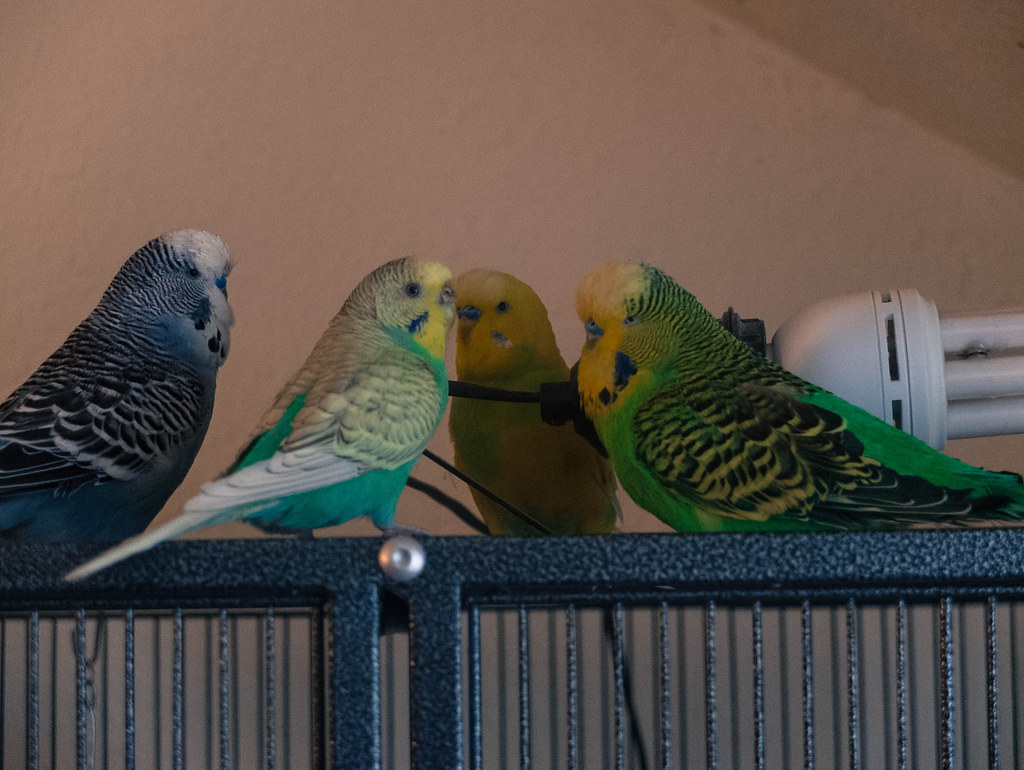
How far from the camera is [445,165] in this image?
117 centimetres

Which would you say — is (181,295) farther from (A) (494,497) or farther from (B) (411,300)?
Result: (A) (494,497)

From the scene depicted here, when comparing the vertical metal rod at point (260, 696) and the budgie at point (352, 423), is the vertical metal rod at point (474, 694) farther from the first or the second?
the vertical metal rod at point (260, 696)

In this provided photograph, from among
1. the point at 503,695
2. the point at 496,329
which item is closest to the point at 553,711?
the point at 503,695

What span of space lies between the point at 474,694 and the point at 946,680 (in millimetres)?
270

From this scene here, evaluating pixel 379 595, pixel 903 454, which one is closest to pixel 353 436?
pixel 379 595

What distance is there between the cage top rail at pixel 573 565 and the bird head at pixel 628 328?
18 centimetres

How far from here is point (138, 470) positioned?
23.5 inches

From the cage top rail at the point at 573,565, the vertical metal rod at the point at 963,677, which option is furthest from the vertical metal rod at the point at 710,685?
the vertical metal rod at the point at 963,677

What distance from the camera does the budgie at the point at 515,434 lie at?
0.79 m

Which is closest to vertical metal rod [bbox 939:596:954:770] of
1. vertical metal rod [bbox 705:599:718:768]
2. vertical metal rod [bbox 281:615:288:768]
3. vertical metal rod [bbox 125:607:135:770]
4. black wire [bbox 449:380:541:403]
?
vertical metal rod [bbox 705:599:718:768]

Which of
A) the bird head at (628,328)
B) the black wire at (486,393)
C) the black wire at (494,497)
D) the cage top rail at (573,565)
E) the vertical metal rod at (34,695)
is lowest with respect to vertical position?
the vertical metal rod at (34,695)

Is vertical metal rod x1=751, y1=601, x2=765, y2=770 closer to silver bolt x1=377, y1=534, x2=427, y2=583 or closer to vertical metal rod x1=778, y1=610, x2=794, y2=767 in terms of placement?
silver bolt x1=377, y1=534, x2=427, y2=583

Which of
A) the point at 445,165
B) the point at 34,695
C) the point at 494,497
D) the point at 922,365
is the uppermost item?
the point at 445,165

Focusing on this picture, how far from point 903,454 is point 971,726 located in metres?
0.57
